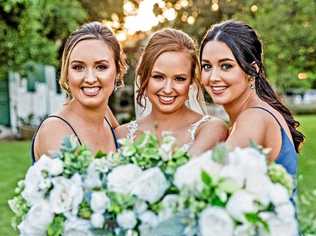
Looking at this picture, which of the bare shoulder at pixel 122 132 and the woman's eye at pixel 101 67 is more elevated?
the woman's eye at pixel 101 67

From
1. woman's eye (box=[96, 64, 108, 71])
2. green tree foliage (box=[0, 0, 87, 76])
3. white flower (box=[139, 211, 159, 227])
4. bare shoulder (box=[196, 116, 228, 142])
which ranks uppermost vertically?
woman's eye (box=[96, 64, 108, 71])

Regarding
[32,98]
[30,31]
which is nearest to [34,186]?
[30,31]

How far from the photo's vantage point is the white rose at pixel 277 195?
1.71 meters

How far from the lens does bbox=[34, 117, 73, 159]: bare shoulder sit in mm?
2488

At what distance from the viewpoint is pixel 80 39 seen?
266cm

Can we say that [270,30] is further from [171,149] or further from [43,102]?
[171,149]

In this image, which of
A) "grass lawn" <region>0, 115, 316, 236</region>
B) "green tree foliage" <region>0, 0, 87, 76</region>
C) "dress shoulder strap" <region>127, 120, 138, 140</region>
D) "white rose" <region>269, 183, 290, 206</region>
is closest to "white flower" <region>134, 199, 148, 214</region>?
"white rose" <region>269, 183, 290, 206</region>

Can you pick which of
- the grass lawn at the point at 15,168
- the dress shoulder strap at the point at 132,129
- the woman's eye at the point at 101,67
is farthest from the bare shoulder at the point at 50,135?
the grass lawn at the point at 15,168

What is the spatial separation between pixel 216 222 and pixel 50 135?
3.29 ft

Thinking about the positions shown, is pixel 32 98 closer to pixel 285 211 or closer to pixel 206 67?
pixel 206 67

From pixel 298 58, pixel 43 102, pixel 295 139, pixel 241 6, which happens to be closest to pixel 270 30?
pixel 298 58

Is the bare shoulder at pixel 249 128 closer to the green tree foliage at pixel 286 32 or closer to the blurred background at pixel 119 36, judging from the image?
the blurred background at pixel 119 36

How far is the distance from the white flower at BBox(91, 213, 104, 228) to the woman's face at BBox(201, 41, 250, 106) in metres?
0.75

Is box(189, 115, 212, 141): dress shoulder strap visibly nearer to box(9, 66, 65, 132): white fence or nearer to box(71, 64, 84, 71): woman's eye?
box(71, 64, 84, 71): woman's eye
